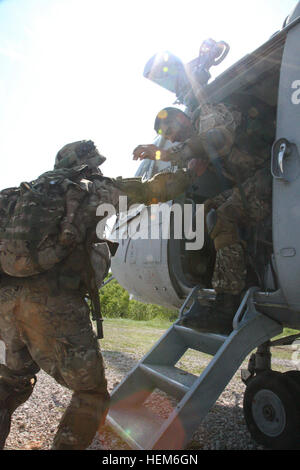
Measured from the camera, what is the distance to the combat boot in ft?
9.94

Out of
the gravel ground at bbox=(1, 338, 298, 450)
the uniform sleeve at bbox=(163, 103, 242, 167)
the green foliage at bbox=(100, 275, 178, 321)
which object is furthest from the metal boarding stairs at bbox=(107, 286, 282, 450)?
the green foliage at bbox=(100, 275, 178, 321)

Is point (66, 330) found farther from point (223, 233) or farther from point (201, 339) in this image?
point (223, 233)

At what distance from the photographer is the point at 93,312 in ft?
8.50

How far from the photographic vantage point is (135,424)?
2660 mm

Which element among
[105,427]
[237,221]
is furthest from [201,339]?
[105,427]

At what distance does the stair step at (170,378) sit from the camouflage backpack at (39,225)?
1250mm

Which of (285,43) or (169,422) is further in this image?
(285,43)

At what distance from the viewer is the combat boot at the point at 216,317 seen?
9.94 feet

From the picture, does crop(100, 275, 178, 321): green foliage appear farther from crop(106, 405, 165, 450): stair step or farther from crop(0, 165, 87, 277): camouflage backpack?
crop(0, 165, 87, 277): camouflage backpack

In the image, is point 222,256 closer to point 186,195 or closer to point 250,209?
point 250,209

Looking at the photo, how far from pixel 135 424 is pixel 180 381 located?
1.49 feet

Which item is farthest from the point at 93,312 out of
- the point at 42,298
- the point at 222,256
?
the point at 222,256

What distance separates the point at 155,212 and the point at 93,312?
2041 millimetres

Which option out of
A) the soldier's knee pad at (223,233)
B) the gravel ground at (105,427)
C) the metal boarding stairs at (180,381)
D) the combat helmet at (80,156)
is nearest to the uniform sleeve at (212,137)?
the soldier's knee pad at (223,233)
